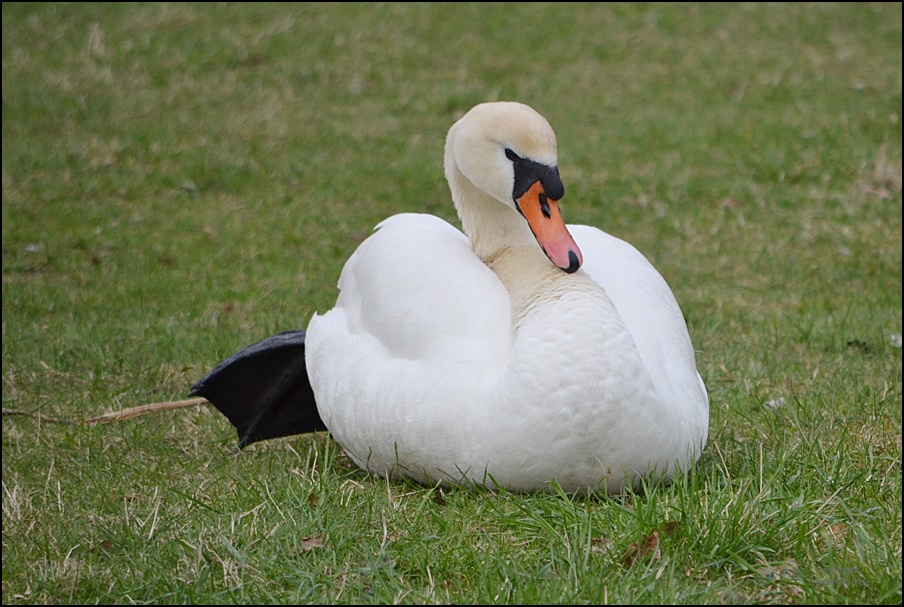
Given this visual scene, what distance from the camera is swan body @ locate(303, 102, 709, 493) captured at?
314 centimetres

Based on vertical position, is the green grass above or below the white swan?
below

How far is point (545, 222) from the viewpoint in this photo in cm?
357

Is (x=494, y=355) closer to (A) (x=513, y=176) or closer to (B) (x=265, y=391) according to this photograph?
(A) (x=513, y=176)

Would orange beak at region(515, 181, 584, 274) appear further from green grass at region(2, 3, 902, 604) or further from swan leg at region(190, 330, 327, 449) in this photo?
swan leg at region(190, 330, 327, 449)

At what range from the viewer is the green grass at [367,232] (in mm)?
2844

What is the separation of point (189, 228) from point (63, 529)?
14.7 ft

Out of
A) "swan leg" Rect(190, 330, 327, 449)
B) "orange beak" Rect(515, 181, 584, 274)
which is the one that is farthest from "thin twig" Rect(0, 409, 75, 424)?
"orange beak" Rect(515, 181, 584, 274)

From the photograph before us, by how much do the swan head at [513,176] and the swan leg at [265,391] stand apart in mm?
807

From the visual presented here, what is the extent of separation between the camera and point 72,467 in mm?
3852

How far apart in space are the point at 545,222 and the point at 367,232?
3965 millimetres

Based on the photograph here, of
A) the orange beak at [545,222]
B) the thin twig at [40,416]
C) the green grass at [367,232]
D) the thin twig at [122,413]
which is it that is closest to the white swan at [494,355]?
the orange beak at [545,222]

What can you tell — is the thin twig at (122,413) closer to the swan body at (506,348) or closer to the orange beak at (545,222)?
the swan body at (506,348)

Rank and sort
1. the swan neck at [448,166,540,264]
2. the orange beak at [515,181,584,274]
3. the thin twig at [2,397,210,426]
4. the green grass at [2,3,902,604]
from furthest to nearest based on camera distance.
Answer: the thin twig at [2,397,210,426] → the swan neck at [448,166,540,264] → the orange beak at [515,181,584,274] → the green grass at [2,3,902,604]

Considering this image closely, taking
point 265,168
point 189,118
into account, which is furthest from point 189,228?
point 189,118
